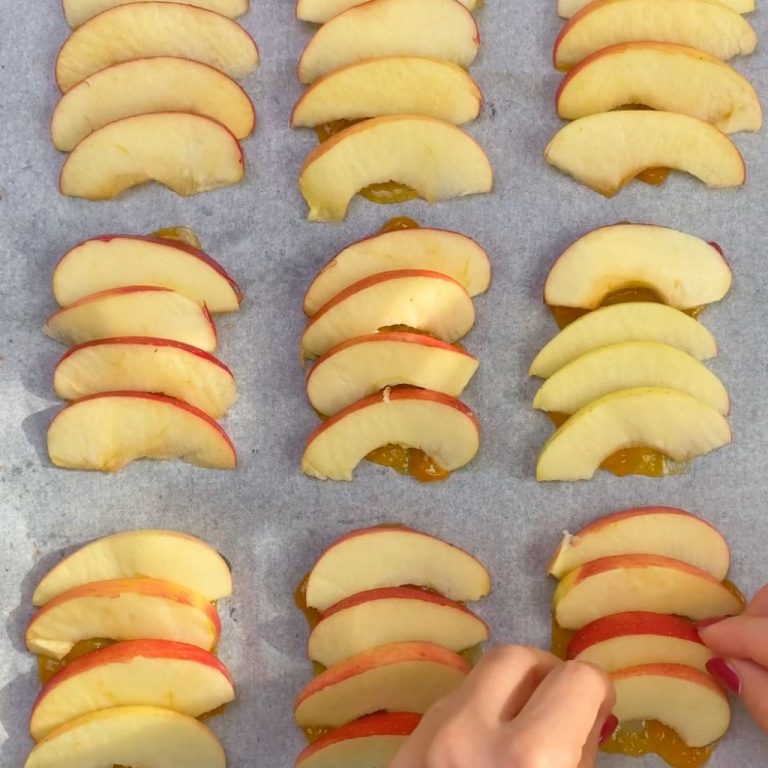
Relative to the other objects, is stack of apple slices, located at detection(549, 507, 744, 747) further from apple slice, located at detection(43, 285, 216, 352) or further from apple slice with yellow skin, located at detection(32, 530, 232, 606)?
apple slice, located at detection(43, 285, 216, 352)

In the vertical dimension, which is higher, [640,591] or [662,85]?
[662,85]

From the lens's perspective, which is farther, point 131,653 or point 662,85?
point 662,85

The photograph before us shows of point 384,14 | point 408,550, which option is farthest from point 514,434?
point 384,14

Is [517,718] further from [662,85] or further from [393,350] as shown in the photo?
[662,85]

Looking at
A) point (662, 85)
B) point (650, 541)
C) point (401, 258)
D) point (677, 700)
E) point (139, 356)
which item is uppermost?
point (662, 85)

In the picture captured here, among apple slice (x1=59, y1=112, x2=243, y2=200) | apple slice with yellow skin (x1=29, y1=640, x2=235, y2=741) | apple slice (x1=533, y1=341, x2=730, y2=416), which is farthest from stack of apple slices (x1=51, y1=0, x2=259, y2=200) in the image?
apple slice with yellow skin (x1=29, y1=640, x2=235, y2=741)

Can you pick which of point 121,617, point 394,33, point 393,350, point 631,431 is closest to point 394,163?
point 394,33

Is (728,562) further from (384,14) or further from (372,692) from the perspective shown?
(384,14)
